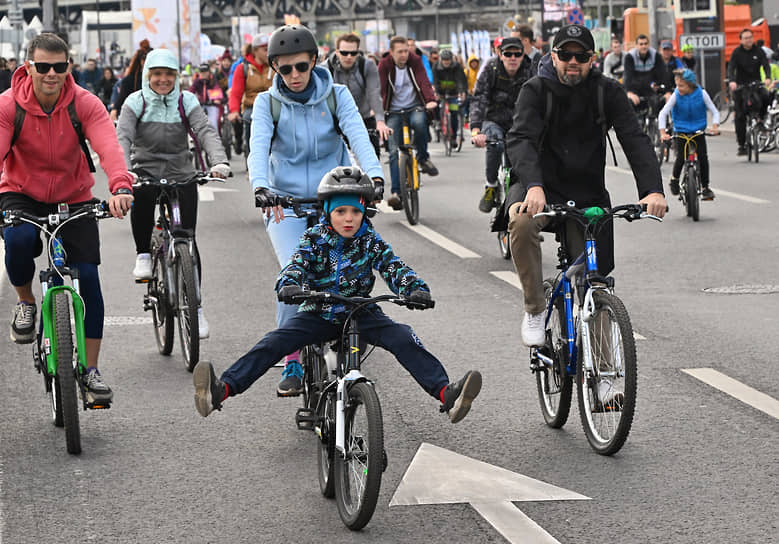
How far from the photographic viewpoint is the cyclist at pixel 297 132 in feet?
23.8

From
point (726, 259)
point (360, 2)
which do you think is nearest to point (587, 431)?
point (726, 259)

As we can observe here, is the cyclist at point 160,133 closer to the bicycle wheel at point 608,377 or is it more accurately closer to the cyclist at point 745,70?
the bicycle wheel at point 608,377

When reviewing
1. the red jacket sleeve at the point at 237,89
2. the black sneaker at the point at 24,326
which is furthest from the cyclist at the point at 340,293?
the red jacket sleeve at the point at 237,89

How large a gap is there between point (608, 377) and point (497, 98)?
7859mm

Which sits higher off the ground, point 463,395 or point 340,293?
point 340,293

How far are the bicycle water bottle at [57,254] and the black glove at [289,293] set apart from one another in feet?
5.68

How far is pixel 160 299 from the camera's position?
9125 millimetres

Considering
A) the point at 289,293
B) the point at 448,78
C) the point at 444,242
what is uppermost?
the point at 448,78

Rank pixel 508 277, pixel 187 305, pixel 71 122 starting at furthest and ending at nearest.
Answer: pixel 508 277 → pixel 187 305 → pixel 71 122

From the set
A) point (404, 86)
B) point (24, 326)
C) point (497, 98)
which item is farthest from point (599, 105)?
point (404, 86)

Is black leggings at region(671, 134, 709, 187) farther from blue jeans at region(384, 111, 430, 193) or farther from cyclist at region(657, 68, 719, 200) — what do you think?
blue jeans at region(384, 111, 430, 193)

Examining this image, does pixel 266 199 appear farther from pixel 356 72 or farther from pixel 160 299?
pixel 356 72

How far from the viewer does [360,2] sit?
16962 centimetres

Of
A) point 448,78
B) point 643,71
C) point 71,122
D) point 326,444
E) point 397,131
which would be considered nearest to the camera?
point 326,444
